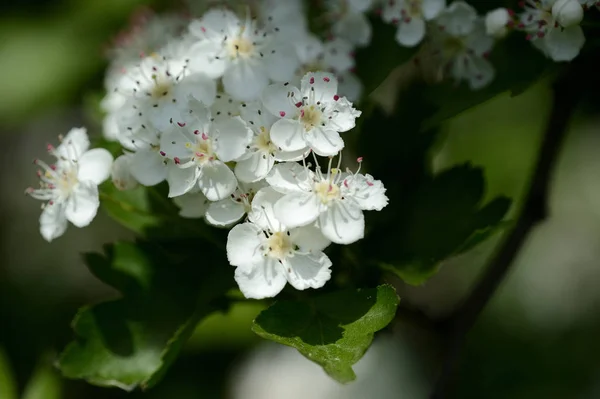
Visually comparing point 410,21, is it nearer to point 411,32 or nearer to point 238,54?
point 411,32

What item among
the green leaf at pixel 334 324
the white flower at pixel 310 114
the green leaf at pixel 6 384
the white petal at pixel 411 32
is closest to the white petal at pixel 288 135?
the white flower at pixel 310 114

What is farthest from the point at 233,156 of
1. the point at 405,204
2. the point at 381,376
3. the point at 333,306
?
the point at 381,376

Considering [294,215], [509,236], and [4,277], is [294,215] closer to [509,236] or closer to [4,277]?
[509,236]

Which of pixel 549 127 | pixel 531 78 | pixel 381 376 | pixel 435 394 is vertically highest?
pixel 531 78

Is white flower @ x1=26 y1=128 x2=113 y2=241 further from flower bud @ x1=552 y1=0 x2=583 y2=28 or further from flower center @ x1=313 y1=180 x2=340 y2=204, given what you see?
flower bud @ x1=552 y1=0 x2=583 y2=28

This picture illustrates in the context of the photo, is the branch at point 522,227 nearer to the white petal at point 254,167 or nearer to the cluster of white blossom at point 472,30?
the cluster of white blossom at point 472,30

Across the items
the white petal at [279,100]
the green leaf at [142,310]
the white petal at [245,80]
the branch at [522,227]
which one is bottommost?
the branch at [522,227]

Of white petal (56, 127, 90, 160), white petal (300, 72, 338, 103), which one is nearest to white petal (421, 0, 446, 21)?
white petal (300, 72, 338, 103)

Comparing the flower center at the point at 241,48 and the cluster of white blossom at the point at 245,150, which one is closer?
the cluster of white blossom at the point at 245,150
